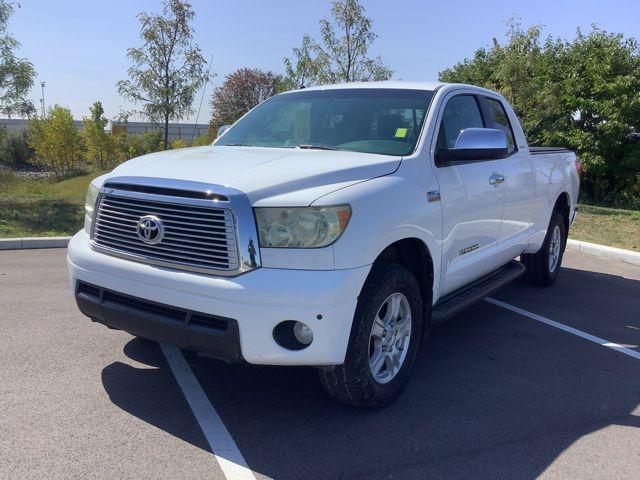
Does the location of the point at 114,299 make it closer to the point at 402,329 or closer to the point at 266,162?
the point at 266,162

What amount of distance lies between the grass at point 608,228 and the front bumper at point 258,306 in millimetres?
8047

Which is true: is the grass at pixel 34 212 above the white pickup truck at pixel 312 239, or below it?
below

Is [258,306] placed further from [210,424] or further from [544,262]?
[544,262]

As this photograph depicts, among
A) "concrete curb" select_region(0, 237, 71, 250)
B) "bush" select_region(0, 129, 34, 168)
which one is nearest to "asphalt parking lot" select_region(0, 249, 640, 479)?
"concrete curb" select_region(0, 237, 71, 250)

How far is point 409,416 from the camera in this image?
11.9 feet

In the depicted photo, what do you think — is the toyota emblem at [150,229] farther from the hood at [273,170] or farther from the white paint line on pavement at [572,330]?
the white paint line on pavement at [572,330]

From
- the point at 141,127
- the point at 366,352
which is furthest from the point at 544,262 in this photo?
the point at 141,127

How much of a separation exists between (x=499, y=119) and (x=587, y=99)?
11.4 m

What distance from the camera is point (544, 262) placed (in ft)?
22.2

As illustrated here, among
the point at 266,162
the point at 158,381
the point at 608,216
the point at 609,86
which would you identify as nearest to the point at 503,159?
the point at 266,162

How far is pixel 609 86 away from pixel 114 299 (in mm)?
14600

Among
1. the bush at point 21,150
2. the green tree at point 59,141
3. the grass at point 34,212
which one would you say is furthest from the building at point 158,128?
the bush at point 21,150

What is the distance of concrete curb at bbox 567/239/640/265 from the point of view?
8844mm

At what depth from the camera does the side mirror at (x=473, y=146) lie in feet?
13.7
